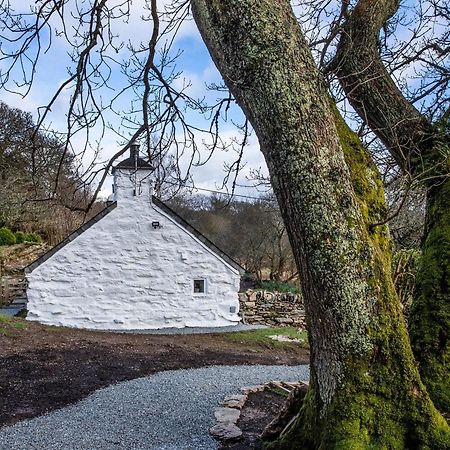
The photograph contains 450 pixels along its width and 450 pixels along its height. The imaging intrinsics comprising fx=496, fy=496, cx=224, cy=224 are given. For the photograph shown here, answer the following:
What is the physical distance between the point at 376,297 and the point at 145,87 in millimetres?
2995

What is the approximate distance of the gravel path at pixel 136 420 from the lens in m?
4.12

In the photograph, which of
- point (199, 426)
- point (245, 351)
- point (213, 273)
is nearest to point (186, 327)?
point (213, 273)

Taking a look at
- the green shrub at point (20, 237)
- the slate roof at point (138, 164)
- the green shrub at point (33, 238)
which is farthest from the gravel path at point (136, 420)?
the green shrub at point (33, 238)

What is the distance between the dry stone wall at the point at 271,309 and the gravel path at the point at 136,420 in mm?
→ 7422

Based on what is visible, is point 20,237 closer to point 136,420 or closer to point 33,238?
point 33,238

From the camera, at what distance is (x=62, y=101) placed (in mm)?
4730

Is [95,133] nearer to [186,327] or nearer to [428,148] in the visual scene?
[428,148]

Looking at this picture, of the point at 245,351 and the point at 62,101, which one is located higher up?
the point at 62,101

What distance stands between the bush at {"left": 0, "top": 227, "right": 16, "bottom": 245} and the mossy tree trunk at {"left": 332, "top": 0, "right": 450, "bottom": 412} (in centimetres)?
1788

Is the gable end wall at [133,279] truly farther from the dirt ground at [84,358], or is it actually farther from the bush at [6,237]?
the bush at [6,237]

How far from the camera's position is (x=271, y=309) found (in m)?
14.8

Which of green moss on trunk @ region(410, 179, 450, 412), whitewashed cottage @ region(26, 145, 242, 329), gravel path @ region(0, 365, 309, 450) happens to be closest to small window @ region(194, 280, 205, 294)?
whitewashed cottage @ region(26, 145, 242, 329)

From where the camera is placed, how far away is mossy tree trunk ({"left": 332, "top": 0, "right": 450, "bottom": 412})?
3.27m

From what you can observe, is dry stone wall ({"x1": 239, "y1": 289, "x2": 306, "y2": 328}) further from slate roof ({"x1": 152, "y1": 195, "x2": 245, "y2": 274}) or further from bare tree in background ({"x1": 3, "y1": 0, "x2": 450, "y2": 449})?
bare tree in background ({"x1": 3, "y1": 0, "x2": 450, "y2": 449})
